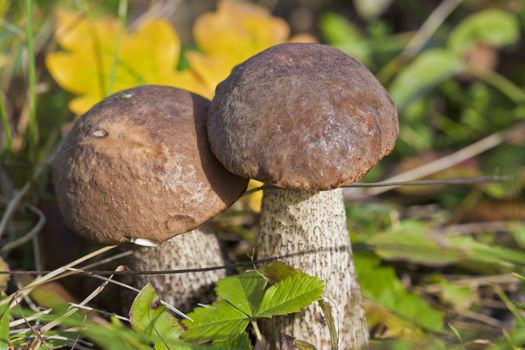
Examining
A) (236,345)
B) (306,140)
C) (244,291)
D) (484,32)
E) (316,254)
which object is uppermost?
(484,32)

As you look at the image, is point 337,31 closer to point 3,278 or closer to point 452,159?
point 452,159

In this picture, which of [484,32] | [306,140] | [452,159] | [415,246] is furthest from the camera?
[484,32]

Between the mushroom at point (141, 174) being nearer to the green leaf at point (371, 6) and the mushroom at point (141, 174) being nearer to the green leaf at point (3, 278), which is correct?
the green leaf at point (3, 278)

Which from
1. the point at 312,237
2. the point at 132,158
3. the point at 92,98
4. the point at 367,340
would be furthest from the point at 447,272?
the point at 92,98

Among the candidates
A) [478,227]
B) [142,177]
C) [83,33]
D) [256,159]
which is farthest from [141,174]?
[478,227]

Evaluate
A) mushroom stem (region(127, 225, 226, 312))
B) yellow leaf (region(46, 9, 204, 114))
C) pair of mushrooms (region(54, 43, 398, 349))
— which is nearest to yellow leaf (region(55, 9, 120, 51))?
yellow leaf (region(46, 9, 204, 114))

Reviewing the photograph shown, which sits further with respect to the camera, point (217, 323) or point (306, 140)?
point (217, 323)

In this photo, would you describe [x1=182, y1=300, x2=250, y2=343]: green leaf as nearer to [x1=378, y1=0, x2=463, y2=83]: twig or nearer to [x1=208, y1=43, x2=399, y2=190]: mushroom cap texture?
[x1=208, y1=43, x2=399, y2=190]: mushroom cap texture

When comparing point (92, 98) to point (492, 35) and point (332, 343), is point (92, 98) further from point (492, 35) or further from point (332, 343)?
point (492, 35)

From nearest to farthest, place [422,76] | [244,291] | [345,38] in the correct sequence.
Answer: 1. [244,291]
2. [422,76]
3. [345,38]
